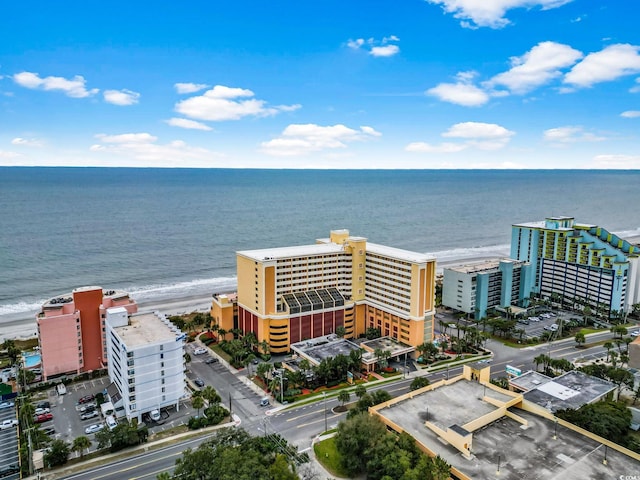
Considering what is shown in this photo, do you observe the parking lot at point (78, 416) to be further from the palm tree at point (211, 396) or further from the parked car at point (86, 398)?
the palm tree at point (211, 396)

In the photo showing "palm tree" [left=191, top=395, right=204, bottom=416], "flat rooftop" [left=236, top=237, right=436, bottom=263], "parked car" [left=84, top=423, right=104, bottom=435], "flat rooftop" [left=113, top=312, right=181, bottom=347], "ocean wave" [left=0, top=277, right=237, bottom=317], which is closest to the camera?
"parked car" [left=84, top=423, right=104, bottom=435]

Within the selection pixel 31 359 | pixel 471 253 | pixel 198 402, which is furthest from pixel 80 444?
pixel 471 253

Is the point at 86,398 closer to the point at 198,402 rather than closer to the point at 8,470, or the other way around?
the point at 8,470

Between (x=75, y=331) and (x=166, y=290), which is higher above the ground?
(x=75, y=331)

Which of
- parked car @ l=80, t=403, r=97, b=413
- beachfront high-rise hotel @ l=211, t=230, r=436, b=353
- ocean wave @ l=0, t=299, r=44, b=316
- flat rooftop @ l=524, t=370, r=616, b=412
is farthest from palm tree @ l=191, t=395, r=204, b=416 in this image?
ocean wave @ l=0, t=299, r=44, b=316

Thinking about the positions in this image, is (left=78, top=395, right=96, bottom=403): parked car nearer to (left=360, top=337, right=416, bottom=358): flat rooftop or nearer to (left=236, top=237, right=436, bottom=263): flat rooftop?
(left=236, top=237, right=436, bottom=263): flat rooftop

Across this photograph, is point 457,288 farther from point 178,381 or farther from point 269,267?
point 178,381

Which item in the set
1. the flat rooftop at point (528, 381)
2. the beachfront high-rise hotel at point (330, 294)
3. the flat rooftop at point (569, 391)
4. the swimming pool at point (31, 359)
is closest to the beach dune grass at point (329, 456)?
the flat rooftop at point (569, 391)
